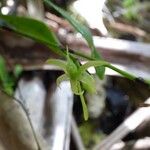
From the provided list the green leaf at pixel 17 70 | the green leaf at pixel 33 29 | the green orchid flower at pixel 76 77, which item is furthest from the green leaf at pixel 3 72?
the green orchid flower at pixel 76 77

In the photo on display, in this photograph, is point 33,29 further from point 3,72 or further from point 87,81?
point 3,72

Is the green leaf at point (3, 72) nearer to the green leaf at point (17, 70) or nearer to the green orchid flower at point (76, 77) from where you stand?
the green leaf at point (17, 70)

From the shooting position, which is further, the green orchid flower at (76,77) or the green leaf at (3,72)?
the green leaf at (3,72)

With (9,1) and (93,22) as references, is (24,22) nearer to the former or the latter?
(93,22)

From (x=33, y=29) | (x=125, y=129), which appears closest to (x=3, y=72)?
(x=125, y=129)

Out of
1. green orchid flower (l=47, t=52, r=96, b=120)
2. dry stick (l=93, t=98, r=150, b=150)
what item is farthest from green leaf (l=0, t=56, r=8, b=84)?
green orchid flower (l=47, t=52, r=96, b=120)

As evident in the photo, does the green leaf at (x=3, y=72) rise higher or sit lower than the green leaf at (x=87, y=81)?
lower
